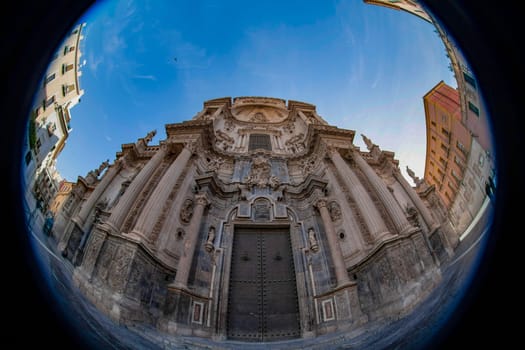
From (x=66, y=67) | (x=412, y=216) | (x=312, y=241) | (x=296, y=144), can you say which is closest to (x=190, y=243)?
(x=312, y=241)

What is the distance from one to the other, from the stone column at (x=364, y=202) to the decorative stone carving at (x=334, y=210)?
3.31 feet

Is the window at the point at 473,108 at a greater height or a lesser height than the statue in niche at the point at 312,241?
lesser

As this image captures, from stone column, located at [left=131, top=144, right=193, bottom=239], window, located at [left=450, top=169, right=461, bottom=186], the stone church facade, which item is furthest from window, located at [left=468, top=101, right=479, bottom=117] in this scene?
stone column, located at [left=131, top=144, right=193, bottom=239]

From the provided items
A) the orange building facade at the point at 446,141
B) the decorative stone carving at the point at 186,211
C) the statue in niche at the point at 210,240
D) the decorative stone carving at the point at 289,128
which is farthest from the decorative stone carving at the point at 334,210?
the decorative stone carving at the point at 289,128

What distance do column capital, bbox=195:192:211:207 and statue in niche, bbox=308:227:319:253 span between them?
A: 526cm

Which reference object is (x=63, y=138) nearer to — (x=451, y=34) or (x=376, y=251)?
(x=451, y=34)

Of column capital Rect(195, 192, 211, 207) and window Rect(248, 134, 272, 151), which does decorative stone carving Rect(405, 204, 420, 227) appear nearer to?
column capital Rect(195, 192, 211, 207)

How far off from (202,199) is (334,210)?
669cm

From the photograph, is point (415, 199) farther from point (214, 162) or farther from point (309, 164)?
point (214, 162)

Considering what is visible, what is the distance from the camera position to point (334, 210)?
40.6 ft

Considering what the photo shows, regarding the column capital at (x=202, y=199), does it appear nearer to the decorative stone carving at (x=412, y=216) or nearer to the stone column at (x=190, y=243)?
the stone column at (x=190, y=243)

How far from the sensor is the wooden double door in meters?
8.70

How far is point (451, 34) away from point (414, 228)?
8221 millimetres

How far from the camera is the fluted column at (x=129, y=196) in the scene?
8867 millimetres
